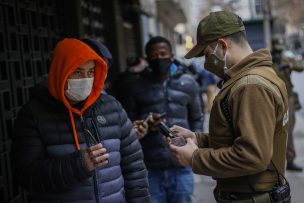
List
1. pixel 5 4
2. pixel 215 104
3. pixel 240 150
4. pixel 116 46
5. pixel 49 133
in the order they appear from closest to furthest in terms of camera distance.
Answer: pixel 240 150 < pixel 215 104 < pixel 49 133 < pixel 5 4 < pixel 116 46

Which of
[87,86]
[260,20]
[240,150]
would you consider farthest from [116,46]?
[260,20]

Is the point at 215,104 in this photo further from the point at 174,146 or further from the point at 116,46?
the point at 116,46

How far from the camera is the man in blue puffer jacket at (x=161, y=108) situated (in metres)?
4.47

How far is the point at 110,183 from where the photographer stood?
2.92 m

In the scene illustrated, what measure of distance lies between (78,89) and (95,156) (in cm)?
46

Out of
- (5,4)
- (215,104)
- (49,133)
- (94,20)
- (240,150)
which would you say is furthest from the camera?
(94,20)

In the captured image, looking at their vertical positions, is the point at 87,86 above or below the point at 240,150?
above

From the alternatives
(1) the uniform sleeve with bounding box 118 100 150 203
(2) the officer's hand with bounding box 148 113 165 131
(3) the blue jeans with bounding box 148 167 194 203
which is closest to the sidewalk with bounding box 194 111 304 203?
(3) the blue jeans with bounding box 148 167 194 203

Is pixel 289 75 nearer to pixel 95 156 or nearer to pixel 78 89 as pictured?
pixel 78 89

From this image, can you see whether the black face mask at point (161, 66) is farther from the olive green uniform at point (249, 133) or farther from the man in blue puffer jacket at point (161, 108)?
the olive green uniform at point (249, 133)

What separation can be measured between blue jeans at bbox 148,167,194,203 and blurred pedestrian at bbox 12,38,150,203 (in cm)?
142

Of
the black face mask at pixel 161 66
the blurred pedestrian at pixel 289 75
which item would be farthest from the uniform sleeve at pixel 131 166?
the blurred pedestrian at pixel 289 75

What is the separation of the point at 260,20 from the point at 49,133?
25917 millimetres

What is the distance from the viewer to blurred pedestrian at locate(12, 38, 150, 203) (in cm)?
271
